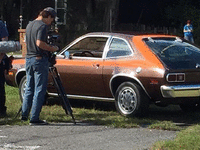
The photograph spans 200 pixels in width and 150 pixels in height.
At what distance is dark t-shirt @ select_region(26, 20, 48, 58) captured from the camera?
8.68m

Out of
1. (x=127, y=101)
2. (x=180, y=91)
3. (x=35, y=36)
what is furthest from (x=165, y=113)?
(x=35, y=36)

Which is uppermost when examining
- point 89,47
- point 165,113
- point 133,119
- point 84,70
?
point 89,47

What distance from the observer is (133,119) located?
926cm

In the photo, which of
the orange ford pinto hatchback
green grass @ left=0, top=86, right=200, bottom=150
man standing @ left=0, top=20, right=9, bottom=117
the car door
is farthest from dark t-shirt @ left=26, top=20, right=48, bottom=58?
the car door

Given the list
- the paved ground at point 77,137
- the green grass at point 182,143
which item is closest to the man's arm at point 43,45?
the paved ground at point 77,137

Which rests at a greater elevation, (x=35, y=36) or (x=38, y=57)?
(x=35, y=36)

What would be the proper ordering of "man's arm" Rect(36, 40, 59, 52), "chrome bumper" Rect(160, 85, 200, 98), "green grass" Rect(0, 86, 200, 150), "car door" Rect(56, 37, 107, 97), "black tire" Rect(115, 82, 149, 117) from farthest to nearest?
"car door" Rect(56, 37, 107, 97) → "black tire" Rect(115, 82, 149, 117) → "chrome bumper" Rect(160, 85, 200, 98) → "man's arm" Rect(36, 40, 59, 52) → "green grass" Rect(0, 86, 200, 150)

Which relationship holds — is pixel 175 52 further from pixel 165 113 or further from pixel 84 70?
pixel 84 70

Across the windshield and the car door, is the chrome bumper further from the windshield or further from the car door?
the car door

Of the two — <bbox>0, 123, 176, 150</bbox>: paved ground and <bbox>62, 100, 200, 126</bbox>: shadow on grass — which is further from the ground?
<bbox>0, 123, 176, 150</bbox>: paved ground

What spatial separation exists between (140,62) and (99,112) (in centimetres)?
132

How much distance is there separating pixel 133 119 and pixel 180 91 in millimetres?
857

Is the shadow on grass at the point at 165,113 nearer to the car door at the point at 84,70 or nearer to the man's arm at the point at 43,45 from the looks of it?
the car door at the point at 84,70

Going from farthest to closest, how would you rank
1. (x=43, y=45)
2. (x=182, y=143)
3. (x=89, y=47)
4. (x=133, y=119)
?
1. (x=89, y=47)
2. (x=133, y=119)
3. (x=43, y=45)
4. (x=182, y=143)
